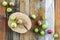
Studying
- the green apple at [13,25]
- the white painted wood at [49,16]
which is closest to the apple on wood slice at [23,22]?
the green apple at [13,25]

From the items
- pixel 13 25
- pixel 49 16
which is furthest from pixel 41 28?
pixel 13 25

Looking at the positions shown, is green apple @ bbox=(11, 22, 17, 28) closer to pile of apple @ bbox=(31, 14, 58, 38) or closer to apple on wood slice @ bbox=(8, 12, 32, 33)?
apple on wood slice @ bbox=(8, 12, 32, 33)

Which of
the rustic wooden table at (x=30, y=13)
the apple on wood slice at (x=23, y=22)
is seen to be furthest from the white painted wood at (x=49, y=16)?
the apple on wood slice at (x=23, y=22)

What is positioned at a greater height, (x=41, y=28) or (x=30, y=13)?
(x=30, y=13)

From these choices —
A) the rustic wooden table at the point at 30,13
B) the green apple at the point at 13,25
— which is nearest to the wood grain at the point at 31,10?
the rustic wooden table at the point at 30,13

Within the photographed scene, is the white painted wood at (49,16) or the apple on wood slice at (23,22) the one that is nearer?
the apple on wood slice at (23,22)

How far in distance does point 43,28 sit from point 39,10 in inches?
8.3

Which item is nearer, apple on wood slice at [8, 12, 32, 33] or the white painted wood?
apple on wood slice at [8, 12, 32, 33]

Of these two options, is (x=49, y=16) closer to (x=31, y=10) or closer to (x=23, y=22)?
(x=31, y=10)

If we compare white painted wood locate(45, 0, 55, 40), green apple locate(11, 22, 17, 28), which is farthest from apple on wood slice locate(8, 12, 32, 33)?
white painted wood locate(45, 0, 55, 40)

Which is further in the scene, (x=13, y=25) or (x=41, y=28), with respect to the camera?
(x=41, y=28)

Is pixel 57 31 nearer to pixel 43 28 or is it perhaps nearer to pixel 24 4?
pixel 43 28

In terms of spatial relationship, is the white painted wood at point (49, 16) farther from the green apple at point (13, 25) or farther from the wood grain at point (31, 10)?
the green apple at point (13, 25)

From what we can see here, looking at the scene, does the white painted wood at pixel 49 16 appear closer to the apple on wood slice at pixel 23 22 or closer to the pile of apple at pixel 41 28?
the pile of apple at pixel 41 28
